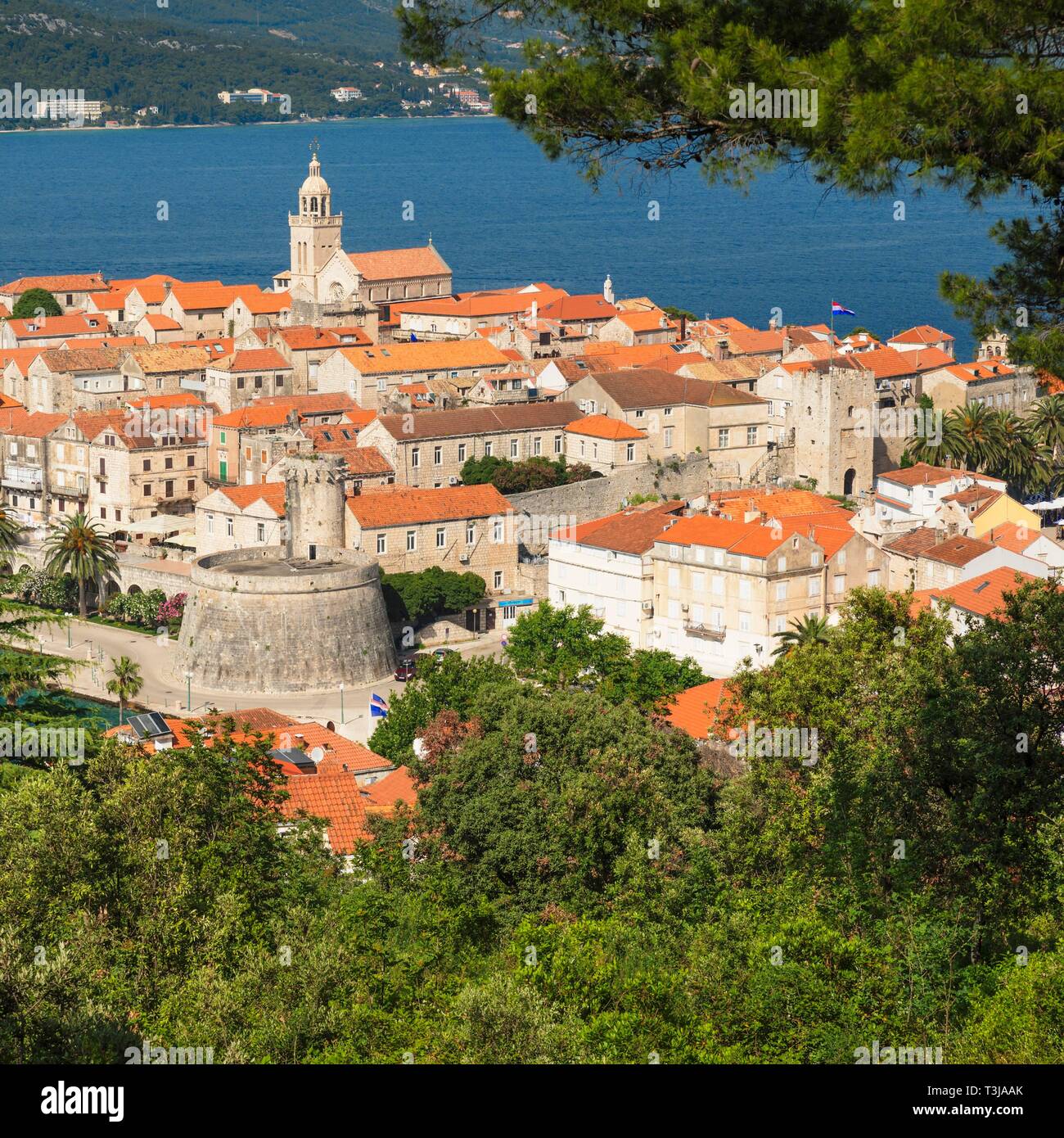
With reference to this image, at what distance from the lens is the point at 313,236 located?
95.0m

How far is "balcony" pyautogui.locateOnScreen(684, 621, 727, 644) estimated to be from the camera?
51.9 m

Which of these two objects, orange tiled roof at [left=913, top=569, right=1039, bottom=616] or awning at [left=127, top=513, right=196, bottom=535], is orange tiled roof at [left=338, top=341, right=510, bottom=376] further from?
orange tiled roof at [left=913, top=569, right=1039, bottom=616]

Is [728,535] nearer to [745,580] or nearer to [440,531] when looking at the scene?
[745,580]

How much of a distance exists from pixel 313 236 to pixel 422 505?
3749 cm

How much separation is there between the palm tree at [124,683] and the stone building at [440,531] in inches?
362

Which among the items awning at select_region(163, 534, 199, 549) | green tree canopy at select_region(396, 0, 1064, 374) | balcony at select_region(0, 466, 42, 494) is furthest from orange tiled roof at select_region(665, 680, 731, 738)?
balcony at select_region(0, 466, 42, 494)

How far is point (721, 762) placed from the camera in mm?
34719

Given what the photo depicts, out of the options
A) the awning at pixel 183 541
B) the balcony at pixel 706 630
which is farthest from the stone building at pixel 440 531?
the balcony at pixel 706 630

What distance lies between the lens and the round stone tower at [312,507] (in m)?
57.9

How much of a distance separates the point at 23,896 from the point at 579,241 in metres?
178

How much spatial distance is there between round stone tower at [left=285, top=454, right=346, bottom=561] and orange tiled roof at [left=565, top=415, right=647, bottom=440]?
13318mm

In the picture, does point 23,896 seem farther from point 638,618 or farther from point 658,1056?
point 638,618

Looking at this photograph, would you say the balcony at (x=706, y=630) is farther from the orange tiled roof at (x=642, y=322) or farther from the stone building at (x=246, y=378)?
the orange tiled roof at (x=642, y=322)

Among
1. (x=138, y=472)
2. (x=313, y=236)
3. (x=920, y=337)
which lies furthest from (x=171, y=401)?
(x=920, y=337)
